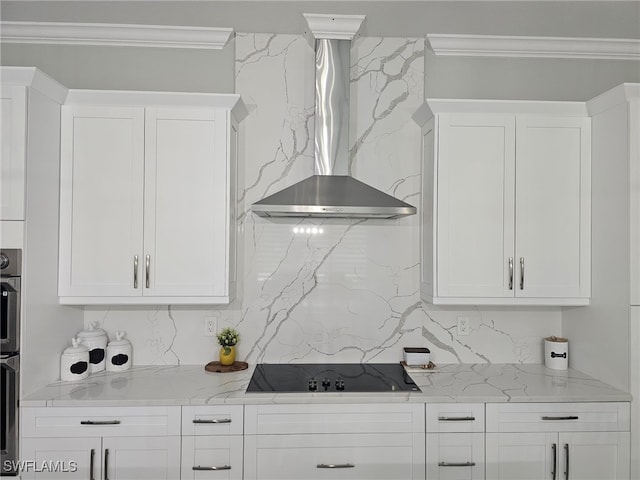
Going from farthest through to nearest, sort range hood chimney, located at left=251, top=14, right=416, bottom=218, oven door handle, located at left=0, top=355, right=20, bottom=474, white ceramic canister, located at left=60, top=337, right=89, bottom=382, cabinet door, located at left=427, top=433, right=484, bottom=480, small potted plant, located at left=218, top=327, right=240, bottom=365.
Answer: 1. small potted plant, located at left=218, top=327, right=240, bottom=365
2. range hood chimney, located at left=251, top=14, right=416, bottom=218
3. white ceramic canister, located at left=60, top=337, right=89, bottom=382
4. cabinet door, located at left=427, top=433, right=484, bottom=480
5. oven door handle, located at left=0, top=355, right=20, bottom=474

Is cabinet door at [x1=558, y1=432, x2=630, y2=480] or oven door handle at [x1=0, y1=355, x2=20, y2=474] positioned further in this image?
cabinet door at [x1=558, y1=432, x2=630, y2=480]

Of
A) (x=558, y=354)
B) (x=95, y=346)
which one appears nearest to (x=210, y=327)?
(x=95, y=346)

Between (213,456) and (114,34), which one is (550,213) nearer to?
(213,456)

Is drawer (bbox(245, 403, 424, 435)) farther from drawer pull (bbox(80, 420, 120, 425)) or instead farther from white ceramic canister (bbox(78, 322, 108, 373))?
white ceramic canister (bbox(78, 322, 108, 373))

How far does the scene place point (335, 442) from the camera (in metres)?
2.12

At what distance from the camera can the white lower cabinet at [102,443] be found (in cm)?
205

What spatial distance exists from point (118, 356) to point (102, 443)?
524 millimetres

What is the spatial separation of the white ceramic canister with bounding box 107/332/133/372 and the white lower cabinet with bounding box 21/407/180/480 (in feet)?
1.45

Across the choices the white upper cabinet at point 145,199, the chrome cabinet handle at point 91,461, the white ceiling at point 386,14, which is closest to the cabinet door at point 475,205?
the white ceiling at point 386,14

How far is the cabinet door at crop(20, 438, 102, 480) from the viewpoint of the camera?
2045 mm

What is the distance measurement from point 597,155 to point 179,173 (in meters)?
2.23

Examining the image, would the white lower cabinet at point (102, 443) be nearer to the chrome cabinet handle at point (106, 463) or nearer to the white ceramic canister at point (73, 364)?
the chrome cabinet handle at point (106, 463)

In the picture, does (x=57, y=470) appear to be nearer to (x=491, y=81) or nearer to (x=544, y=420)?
(x=544, y=420)

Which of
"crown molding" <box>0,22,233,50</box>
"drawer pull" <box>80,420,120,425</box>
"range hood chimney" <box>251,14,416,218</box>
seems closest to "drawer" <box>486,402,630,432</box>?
"range hood chimney" <box>251,14,416,218</box>
